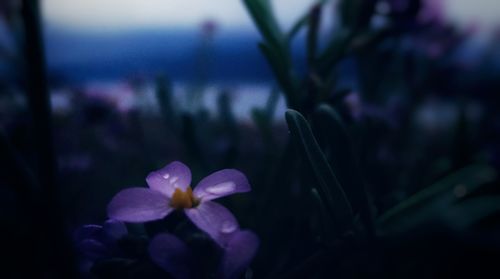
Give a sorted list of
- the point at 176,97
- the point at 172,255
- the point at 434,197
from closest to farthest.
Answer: the point at 172,255, the point at 434,197, the point at 176,97

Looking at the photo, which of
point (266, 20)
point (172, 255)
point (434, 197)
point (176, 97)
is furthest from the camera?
point (176, 97)

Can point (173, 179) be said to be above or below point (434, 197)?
above

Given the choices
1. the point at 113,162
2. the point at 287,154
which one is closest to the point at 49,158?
the point at 287,154

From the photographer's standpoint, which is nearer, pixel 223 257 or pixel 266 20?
pixel 223 257

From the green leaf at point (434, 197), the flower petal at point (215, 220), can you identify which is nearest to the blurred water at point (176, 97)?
the green leaf at point (434, 197)

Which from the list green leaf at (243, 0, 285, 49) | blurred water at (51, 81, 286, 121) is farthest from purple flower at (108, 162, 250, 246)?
blurred water at (51, 81, 286, 121)

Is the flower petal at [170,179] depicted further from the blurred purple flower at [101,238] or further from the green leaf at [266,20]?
the green leaf at [266,20]

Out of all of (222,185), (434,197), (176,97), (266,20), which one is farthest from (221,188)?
(176,97)

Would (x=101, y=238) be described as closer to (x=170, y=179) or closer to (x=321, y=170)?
(x=170, y=179)
